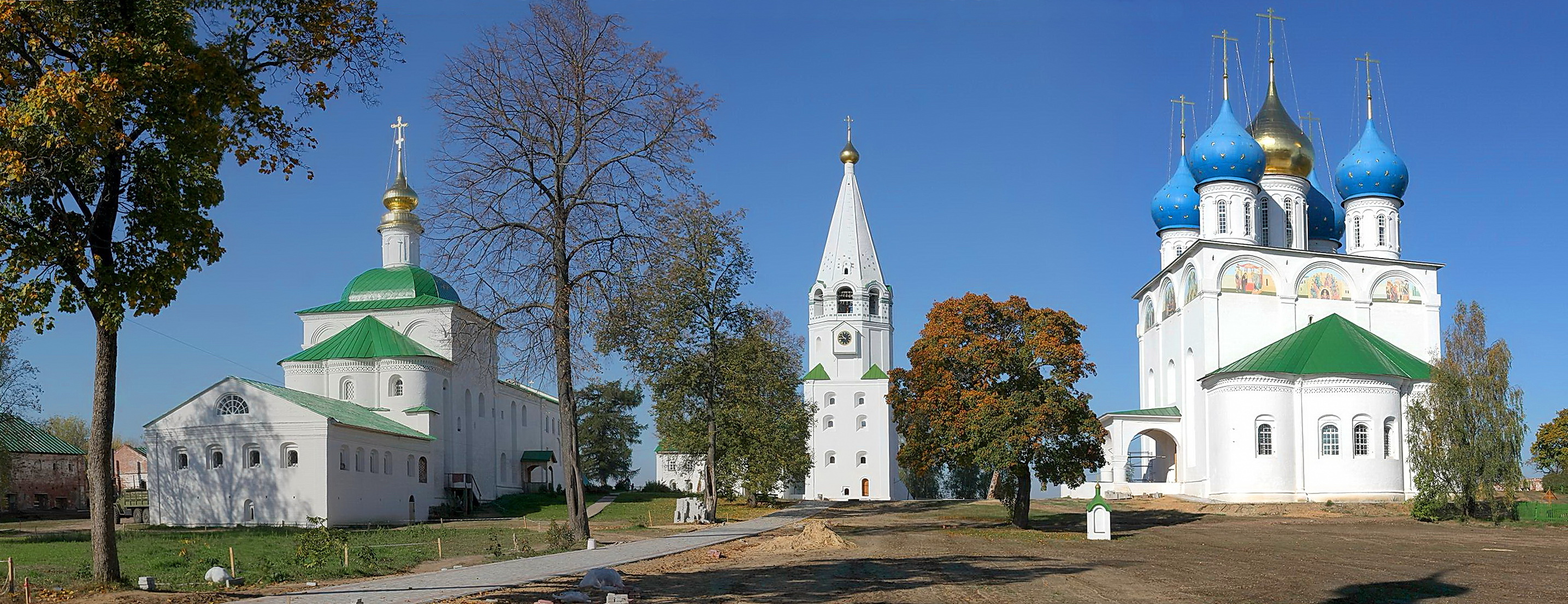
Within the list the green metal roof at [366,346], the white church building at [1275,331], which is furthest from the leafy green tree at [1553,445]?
the green metal roof at [366,346]

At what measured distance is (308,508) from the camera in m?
34.8

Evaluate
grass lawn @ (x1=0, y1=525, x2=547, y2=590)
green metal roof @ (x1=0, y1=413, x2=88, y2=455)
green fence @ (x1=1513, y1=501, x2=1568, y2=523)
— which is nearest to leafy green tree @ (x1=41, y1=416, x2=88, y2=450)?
green metal roof @ (x1=0, y1=413, x2=88, y2=455)

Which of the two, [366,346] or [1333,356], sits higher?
[366,346]

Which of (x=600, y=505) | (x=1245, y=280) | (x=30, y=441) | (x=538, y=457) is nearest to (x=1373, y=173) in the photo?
(x=1245, y=280)

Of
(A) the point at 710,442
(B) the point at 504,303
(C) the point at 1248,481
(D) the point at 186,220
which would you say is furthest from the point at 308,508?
(C) the point at 1248,481

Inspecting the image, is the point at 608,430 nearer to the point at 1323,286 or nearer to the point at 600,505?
the point at 600,505

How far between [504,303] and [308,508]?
16426 mm

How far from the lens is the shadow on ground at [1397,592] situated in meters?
14.7

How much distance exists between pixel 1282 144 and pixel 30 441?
54540 mm

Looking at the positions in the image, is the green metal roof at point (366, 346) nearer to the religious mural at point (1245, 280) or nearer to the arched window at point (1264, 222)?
the religious mural at point (1245, 280)

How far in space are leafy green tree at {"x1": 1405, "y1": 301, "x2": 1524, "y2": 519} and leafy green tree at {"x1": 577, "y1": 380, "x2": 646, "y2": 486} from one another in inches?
1720

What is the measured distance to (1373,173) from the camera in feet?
167

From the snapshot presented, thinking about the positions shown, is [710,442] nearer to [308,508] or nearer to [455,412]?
[308,508]

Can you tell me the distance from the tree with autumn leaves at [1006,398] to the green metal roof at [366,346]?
69.2 ft
